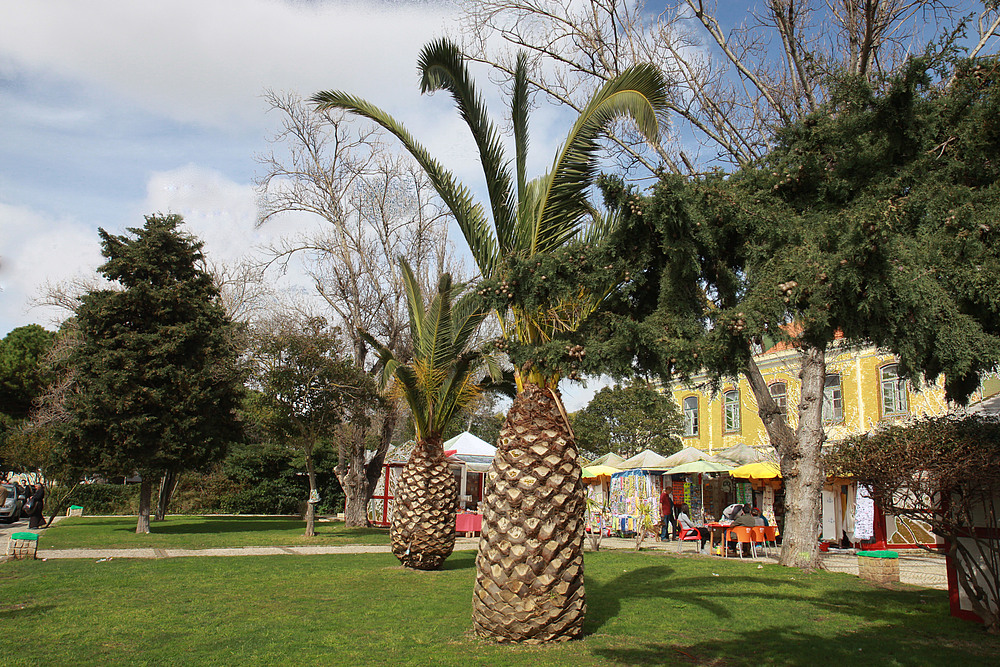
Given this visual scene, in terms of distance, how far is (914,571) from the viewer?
13859 millimetres

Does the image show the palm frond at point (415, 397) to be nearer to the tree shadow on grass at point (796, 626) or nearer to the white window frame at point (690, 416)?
the tree shadow on grass at point (796, 626)

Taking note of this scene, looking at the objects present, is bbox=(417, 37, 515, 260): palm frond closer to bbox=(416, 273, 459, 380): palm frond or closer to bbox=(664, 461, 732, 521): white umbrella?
bbox=(416, 273, 459, 380): palm frond

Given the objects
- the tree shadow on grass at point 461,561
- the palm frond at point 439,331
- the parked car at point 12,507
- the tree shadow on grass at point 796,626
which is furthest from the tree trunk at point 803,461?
the parked car at point 12,507

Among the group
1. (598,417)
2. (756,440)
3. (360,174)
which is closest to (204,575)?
(360,174)

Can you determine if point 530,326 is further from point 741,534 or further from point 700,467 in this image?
point 700,467

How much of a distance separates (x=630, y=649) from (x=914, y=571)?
1100cm

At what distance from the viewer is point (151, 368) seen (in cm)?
1966

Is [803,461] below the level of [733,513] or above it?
above

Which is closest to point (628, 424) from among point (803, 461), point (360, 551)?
point (803, 461)

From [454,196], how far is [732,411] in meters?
25.0

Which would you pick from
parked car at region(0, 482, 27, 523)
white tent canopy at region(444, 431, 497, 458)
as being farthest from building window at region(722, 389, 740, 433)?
parked car at region(0, 482, 27, 523)

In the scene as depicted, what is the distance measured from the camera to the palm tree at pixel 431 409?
11.5 metres

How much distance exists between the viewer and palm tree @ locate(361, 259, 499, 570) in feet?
37.7

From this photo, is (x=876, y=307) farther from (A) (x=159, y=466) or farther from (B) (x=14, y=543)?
(A) (x=159, y=466)
